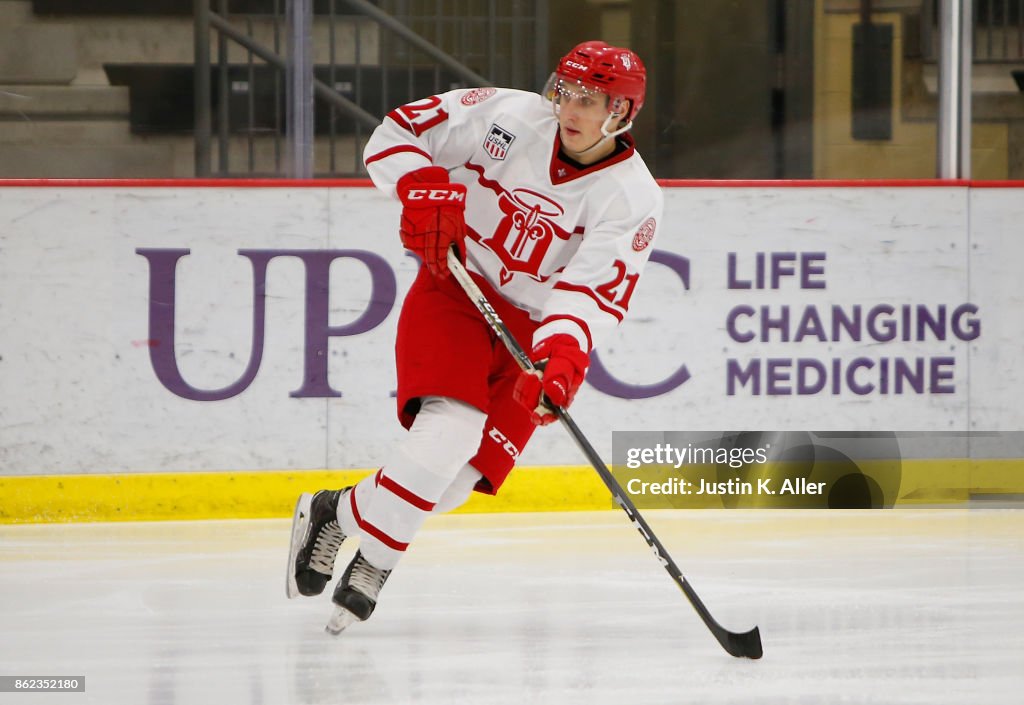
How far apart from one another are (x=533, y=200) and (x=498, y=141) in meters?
0.15

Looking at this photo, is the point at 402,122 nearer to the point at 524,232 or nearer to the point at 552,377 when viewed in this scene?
the point at 524,232

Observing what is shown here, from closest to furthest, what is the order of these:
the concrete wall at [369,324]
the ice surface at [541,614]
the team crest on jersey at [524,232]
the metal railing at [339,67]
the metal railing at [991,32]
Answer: the ice surface at [541,614] < the team crest on jersey at [524,232] < the concrete wall at [369,324] < the metal railing at [339,67] < the metal railing at [991,32]

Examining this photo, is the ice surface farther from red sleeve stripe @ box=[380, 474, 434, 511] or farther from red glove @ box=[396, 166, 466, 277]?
red glove @ box=[396, 166, 466, 277]

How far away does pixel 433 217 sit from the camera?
2.65 meters

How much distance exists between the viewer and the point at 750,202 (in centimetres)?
443

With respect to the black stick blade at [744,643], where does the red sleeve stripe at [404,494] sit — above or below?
above

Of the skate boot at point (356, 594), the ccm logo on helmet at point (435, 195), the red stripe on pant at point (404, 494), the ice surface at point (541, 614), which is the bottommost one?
the ice surface at point (541, 614)

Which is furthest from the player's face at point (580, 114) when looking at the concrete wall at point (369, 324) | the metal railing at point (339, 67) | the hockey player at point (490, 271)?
the metal railing at point (339, 67)

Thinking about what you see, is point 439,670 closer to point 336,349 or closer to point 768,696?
point 768,696

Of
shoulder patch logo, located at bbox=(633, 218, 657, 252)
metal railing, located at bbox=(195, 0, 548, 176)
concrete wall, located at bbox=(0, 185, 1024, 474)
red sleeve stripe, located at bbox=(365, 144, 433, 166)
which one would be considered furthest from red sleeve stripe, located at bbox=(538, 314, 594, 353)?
metal railing, located at bbox=(195, 0, 548, 176)

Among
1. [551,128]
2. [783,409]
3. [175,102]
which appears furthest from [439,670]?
[175,102]

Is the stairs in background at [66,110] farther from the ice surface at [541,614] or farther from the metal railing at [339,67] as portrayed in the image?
the ice surface at [541,614]

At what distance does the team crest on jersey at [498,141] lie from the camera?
2.81 meters

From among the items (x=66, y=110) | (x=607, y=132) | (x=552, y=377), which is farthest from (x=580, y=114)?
(x=66, y=110)
